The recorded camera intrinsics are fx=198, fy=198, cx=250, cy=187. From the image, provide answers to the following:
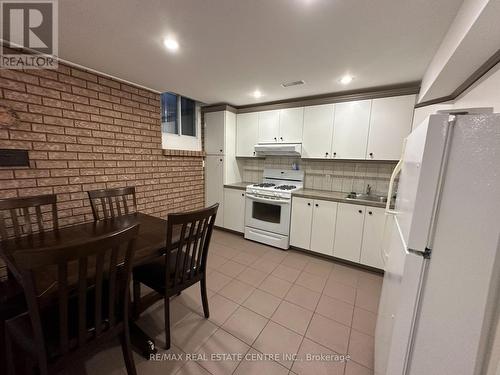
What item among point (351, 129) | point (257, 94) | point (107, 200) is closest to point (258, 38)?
point (257, 94)

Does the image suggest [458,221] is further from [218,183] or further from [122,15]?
[218,183]

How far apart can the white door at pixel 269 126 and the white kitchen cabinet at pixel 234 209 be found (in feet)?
3.22

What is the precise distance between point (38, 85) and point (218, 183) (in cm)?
244

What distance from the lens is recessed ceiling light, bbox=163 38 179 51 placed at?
159 centimetres

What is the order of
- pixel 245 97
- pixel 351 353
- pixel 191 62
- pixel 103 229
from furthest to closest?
1. pixel 245 97
2. pixel 191 62
3. pixel 103 229
4. pixel 351 353

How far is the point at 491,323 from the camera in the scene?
663 millimetres

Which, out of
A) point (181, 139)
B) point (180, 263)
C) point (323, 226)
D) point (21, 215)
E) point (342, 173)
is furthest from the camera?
point (181, 139)

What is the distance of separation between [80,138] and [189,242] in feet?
5.82

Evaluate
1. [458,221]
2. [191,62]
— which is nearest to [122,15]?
[191,62]

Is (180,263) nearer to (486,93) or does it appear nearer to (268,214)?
(268,214)

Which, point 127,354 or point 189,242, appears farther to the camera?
point 189,242

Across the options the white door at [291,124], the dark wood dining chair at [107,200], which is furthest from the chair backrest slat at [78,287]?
the white door at [291,124]

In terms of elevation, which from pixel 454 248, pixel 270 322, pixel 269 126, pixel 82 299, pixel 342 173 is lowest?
pixel 270 322

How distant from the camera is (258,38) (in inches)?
60.5
